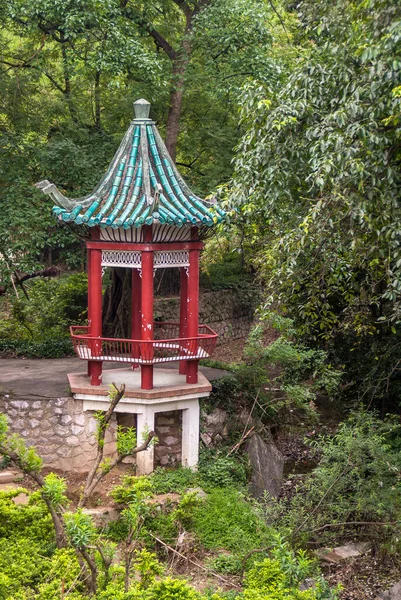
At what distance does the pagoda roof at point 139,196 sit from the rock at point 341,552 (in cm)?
487

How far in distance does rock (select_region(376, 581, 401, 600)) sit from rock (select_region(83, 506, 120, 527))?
11.8ft

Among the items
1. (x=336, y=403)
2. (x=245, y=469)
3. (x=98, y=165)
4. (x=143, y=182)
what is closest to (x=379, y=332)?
(x=336, y=403)

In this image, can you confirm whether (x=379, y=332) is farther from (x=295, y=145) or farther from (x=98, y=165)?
(x=98, y=165)

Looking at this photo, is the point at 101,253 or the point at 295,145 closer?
the point at 295,145

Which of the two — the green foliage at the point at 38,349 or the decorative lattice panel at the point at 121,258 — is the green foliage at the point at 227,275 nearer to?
the green foliage at the point at 38,349

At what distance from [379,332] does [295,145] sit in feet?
17.8

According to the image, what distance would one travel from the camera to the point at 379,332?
14695 mm

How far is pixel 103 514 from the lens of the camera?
35.8 ft

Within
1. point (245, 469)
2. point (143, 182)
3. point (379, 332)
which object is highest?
point (143, 182)

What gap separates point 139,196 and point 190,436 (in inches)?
145

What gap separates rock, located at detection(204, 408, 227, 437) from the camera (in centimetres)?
1296

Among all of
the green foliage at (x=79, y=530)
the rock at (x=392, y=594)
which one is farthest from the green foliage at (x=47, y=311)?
the green foliage at (x=79, y=530)

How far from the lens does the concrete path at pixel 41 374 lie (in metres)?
12.6

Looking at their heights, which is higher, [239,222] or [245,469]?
[239,222]
